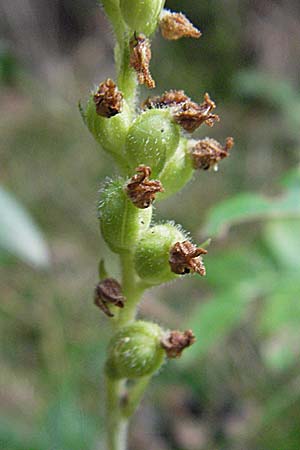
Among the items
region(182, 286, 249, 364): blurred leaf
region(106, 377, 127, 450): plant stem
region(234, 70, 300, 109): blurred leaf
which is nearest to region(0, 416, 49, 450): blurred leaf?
region(182, 286, 249, 364): blurred leaf

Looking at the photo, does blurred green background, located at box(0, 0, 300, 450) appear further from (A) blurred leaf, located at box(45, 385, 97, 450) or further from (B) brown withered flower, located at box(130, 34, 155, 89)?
(B) brown withered flower, located at box(130, 34, 155, 89)

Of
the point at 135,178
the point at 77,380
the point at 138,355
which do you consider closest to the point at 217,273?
the point at 77,380

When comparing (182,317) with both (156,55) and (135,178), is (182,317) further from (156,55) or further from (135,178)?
(156,55)

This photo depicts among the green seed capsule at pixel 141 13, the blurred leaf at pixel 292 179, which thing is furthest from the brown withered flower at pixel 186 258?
the blurred leaf at pixel 292 179

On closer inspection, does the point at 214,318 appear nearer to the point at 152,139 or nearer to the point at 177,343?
the point at 177,343

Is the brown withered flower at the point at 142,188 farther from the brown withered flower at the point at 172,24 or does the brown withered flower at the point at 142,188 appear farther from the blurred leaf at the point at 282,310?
the blurred leaf at the point at 282,310
